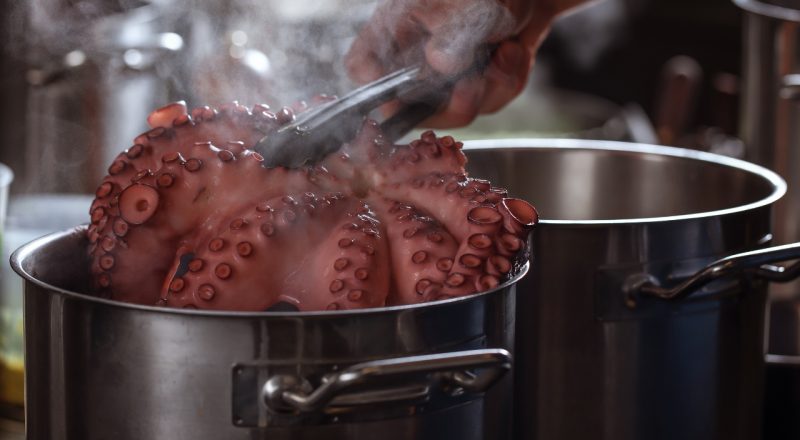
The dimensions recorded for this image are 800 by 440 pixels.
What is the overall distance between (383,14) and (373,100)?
25 cm

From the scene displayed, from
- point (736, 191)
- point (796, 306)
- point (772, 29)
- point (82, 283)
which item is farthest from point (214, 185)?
point (772, 29)

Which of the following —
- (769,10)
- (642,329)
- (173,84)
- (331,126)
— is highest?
(769,10)

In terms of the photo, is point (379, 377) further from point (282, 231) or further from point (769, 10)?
point (769, 10)

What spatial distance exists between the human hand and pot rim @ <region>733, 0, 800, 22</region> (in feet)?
2.08

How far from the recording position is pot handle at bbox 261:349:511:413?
67 centimetres

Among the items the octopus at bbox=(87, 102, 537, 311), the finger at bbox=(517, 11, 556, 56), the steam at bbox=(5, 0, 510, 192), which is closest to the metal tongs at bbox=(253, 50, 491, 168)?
the octopus at bbox=(87, 102, 537, 311)

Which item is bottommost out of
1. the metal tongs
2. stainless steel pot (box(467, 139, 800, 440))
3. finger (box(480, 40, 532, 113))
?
stainless steel pot (box(467, 139, 800, 440))

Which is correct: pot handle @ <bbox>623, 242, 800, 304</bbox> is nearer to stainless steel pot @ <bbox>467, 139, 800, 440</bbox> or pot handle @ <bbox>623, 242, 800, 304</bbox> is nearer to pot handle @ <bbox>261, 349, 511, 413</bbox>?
stainless steel pot @ <bbox>467, 139, 800, 440</bbox>

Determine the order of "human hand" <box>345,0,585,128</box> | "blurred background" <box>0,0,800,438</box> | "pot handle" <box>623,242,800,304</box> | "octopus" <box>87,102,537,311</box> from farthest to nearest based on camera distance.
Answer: "blurred background" <box>0,0,800,438</box>, "human hand" <box>345,0,585,128</box>, "pot handle" <box>623,242,800,304</box>, "octopus" <box>87,102,537,311</box>

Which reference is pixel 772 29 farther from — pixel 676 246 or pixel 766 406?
pixel 676 246

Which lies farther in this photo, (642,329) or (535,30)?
(535,30)

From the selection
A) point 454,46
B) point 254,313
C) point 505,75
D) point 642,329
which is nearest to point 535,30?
point 505,75

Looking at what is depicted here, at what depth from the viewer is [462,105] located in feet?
3.71

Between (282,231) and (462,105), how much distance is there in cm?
39
